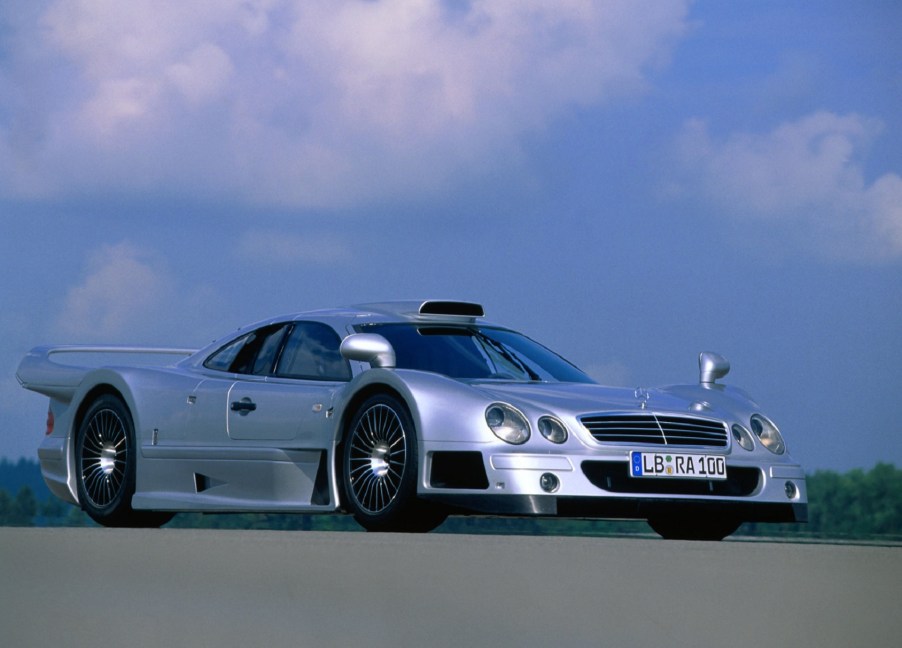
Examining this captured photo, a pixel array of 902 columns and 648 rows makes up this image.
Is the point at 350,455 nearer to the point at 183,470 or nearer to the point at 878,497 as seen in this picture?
the point at 183,470

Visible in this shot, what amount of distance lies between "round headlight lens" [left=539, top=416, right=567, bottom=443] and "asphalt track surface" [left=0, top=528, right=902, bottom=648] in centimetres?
142

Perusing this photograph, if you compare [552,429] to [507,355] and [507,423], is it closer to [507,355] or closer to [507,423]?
[507,423]

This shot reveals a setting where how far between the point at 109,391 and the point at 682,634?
759cm

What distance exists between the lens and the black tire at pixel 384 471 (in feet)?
28.0

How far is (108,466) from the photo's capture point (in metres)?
11.1

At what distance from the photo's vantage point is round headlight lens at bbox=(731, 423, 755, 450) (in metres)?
9.18

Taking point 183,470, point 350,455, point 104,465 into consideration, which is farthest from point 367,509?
point 104,465

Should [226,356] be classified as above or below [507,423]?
above

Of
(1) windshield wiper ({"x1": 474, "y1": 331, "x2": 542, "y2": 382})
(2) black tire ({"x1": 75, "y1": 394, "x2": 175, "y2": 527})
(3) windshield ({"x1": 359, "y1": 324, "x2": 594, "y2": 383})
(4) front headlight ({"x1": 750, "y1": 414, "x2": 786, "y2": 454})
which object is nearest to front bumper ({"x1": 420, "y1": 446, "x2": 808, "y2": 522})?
(4) front headlight ({"x1": 750, "y1": 414, "x2": 786, "y2": 454})

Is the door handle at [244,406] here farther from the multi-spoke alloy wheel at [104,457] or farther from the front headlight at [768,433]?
the front headlight at [768,433]

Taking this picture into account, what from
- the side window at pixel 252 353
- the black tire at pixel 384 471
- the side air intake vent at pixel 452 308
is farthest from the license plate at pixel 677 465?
the side window at pixel 252 353

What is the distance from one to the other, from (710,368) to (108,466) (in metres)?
4.20

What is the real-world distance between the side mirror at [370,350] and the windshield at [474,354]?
12.6 inches

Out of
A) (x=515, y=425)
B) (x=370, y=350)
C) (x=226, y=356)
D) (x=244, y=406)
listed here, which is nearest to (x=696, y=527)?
(x=515, y=425)
